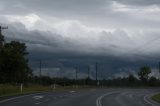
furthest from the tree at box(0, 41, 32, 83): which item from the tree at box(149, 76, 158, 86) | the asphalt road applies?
the tree at box(149, 76, 158, 86)

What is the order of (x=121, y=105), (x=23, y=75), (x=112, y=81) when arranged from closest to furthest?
1. (x=121, y=105)
2. (x=23, y=75)
3. (x=112, y=81)

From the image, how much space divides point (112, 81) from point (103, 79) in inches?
215

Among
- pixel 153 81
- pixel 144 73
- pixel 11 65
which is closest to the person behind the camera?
pixel 11 65

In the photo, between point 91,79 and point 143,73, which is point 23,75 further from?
point 143,73

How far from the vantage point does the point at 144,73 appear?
15625 cm

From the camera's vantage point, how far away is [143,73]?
156625 mm

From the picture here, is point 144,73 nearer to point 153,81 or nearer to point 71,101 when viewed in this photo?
point 153,81

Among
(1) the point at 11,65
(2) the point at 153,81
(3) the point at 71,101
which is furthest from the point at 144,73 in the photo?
(3) the point at 71,101

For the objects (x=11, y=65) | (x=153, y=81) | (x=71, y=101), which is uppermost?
(x=11, y=65)

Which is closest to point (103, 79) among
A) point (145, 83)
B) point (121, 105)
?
point (145, 83)

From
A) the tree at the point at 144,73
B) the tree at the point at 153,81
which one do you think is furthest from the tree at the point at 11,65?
the tree at the point at 144,73

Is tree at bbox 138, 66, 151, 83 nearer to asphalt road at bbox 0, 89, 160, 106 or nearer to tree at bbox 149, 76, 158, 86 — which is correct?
tree at bbox 149, 76, 158, 86

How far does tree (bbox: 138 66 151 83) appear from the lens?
6093 inches

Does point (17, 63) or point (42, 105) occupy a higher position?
point (17, 63)
